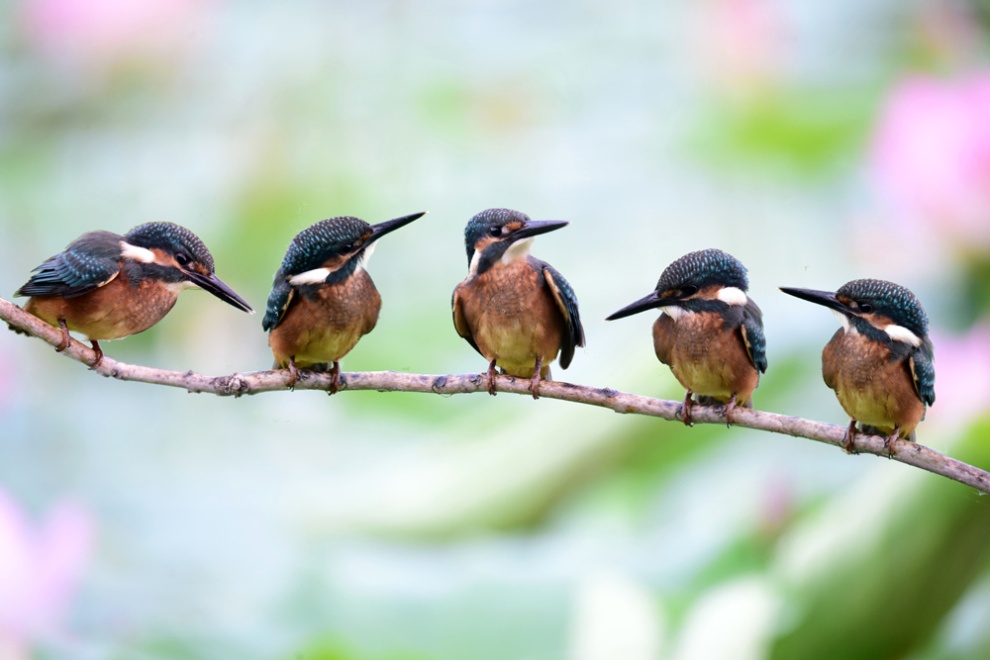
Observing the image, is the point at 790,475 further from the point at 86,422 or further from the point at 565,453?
the point at 86,422

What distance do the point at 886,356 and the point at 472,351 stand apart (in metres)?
1.65

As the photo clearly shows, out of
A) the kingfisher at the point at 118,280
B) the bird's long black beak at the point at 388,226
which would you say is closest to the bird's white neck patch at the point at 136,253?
the kingfisher at the point at 118,280

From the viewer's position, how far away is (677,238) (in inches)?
121

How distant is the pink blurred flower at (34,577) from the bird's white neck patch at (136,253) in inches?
49.6

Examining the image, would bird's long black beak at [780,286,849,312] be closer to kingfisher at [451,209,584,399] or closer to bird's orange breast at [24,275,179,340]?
kingfisher at [451,209,584,399]

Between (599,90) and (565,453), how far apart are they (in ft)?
4.57

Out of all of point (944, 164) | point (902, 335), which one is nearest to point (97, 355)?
point (902, 335)

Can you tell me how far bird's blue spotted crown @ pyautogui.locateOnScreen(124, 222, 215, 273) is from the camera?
1172 millimetres

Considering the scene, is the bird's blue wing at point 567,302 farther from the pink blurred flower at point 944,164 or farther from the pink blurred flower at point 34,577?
the pink blurred flower at point 944,164

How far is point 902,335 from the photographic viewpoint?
1229 millimetres

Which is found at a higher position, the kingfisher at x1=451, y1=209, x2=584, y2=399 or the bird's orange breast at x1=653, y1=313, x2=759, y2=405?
the kingfisher at x1=451, y1=209, x2=584, y2=399

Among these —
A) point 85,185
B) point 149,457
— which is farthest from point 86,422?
point 85,185

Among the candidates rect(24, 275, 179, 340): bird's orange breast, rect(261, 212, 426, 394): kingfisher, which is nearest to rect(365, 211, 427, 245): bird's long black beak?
rect(261, 212, 426, 394): kingfisher

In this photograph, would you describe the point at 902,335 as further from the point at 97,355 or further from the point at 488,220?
the point at 97,355
